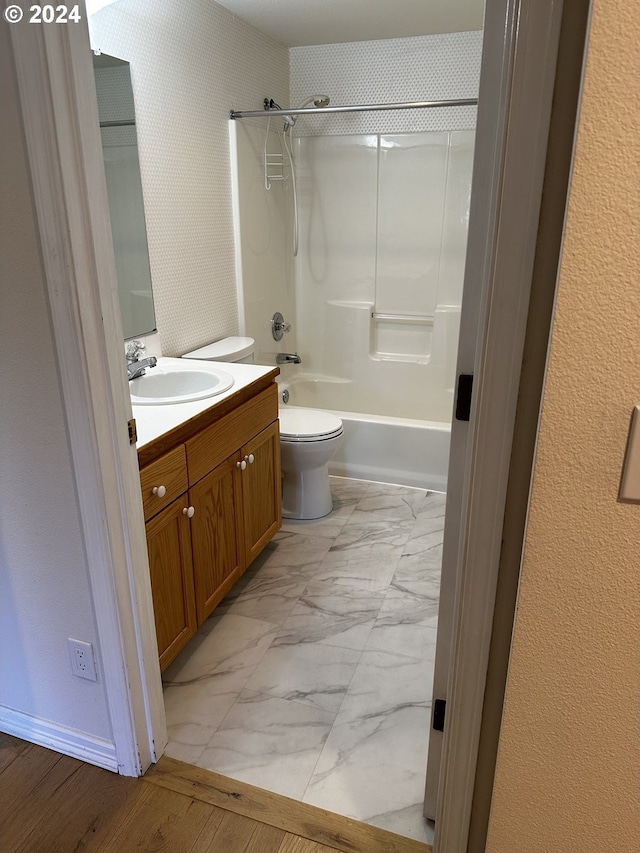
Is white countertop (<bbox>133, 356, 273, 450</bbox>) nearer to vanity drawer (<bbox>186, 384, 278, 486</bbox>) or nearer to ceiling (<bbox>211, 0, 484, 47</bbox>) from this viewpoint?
vanity drawer (<bbox>186, 384, 278, 486</bbox>)

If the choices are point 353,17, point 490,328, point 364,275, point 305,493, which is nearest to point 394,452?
point 305,493

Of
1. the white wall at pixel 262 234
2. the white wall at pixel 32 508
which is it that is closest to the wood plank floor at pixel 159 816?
the white wall at pixel 32 508

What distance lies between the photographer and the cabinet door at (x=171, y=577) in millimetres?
1703

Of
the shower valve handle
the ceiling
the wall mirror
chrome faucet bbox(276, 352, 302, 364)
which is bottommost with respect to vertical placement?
chrome faucet bbox(276, 352, 302, 364)

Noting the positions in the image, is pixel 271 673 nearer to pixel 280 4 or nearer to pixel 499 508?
pixel 499 508

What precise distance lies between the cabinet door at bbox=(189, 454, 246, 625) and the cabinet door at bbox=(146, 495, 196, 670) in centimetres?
5

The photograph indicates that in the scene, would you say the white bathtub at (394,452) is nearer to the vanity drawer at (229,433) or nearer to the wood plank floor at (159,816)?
the vanity drawer at (229,433)

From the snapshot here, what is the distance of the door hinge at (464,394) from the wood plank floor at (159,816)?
1.03 metres

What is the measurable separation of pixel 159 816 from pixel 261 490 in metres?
1.15

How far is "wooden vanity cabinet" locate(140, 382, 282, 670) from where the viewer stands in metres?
1.72

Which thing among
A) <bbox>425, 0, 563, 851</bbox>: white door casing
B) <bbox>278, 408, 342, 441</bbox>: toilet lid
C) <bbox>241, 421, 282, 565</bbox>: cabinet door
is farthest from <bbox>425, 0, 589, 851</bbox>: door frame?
<bbox>278, 408, 342, 441</bbox>: toilet lid

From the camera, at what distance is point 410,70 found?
10.6ft

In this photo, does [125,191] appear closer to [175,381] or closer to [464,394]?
[175,381]

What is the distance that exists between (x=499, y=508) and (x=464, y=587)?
0.16 m
